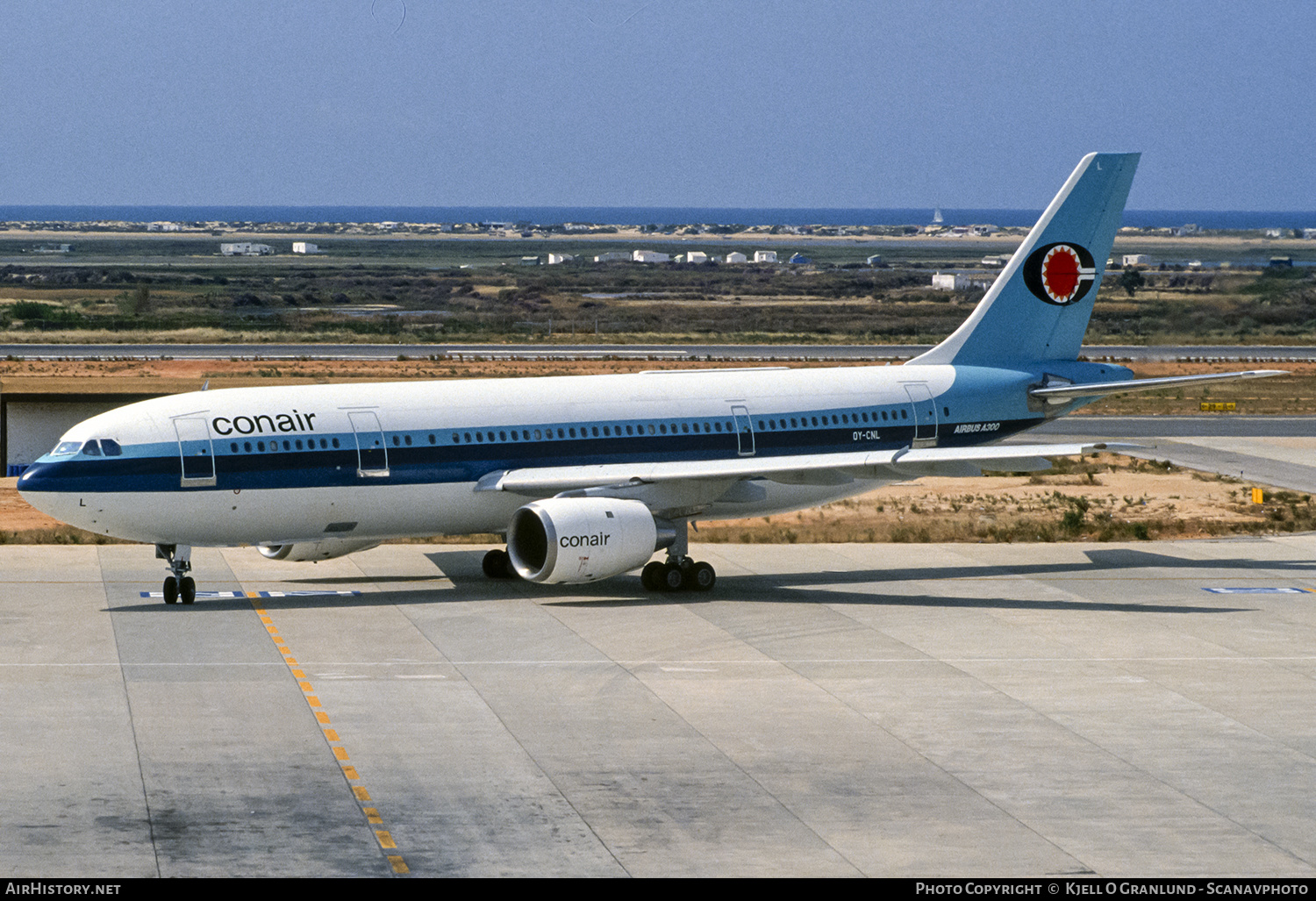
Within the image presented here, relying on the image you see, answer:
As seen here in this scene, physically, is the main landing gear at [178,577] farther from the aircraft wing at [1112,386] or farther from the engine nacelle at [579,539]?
the aircraft wing at [1112,386]

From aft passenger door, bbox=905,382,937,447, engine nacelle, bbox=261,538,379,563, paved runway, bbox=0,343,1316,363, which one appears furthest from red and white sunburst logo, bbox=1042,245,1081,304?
paved runway, bbox=0,343,1316,363

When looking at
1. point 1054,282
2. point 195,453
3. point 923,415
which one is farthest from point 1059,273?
point 195,453

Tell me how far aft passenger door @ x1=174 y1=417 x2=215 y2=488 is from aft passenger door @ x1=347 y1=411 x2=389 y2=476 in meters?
2.90

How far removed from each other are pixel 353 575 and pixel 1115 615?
16.5 m

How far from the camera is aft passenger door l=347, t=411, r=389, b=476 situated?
3438 cm

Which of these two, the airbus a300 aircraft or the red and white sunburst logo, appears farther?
the red and white sunburst logo

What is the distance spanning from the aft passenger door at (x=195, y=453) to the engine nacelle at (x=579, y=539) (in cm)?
610

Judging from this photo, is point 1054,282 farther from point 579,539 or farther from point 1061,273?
point 579,539

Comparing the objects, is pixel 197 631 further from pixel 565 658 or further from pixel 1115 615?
pixel 1115 615

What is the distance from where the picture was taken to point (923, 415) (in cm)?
4028

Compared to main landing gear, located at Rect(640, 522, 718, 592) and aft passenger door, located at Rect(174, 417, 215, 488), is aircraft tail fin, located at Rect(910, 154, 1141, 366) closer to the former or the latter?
main landing gear, located at Rect(640, 522, 718, 592)

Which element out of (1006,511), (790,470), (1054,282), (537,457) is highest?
(1054,282)

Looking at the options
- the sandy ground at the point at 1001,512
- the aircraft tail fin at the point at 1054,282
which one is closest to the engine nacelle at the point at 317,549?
the sandy ground at the point at 1001,512

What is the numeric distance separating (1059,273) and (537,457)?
15.0 meters
